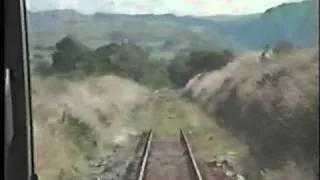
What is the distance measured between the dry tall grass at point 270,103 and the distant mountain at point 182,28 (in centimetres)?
5

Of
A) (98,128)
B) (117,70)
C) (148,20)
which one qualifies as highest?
(148,20)

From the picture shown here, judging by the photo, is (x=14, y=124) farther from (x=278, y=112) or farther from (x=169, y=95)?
(x=278, y=112)

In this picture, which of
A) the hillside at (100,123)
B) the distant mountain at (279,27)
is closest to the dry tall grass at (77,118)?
the hillside at (100,123)

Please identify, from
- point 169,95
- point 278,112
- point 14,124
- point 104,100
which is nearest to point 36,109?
point 14,124

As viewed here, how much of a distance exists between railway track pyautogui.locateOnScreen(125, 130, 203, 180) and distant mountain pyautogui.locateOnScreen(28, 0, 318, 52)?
0.79 feet

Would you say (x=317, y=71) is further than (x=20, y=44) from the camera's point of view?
No

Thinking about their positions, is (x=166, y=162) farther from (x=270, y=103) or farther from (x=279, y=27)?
(x=279, y=27)

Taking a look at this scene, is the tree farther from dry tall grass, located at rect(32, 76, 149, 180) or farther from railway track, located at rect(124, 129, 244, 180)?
railway track, located at rect(124, 129, 244, 180)

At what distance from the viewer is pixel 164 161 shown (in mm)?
1765

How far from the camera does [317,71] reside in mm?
1640

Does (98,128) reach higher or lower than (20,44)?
lower

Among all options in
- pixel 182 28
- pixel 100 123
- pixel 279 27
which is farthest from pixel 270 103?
pixel 100 123

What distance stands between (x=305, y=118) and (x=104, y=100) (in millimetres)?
509

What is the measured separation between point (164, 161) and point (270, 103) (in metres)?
0.31
